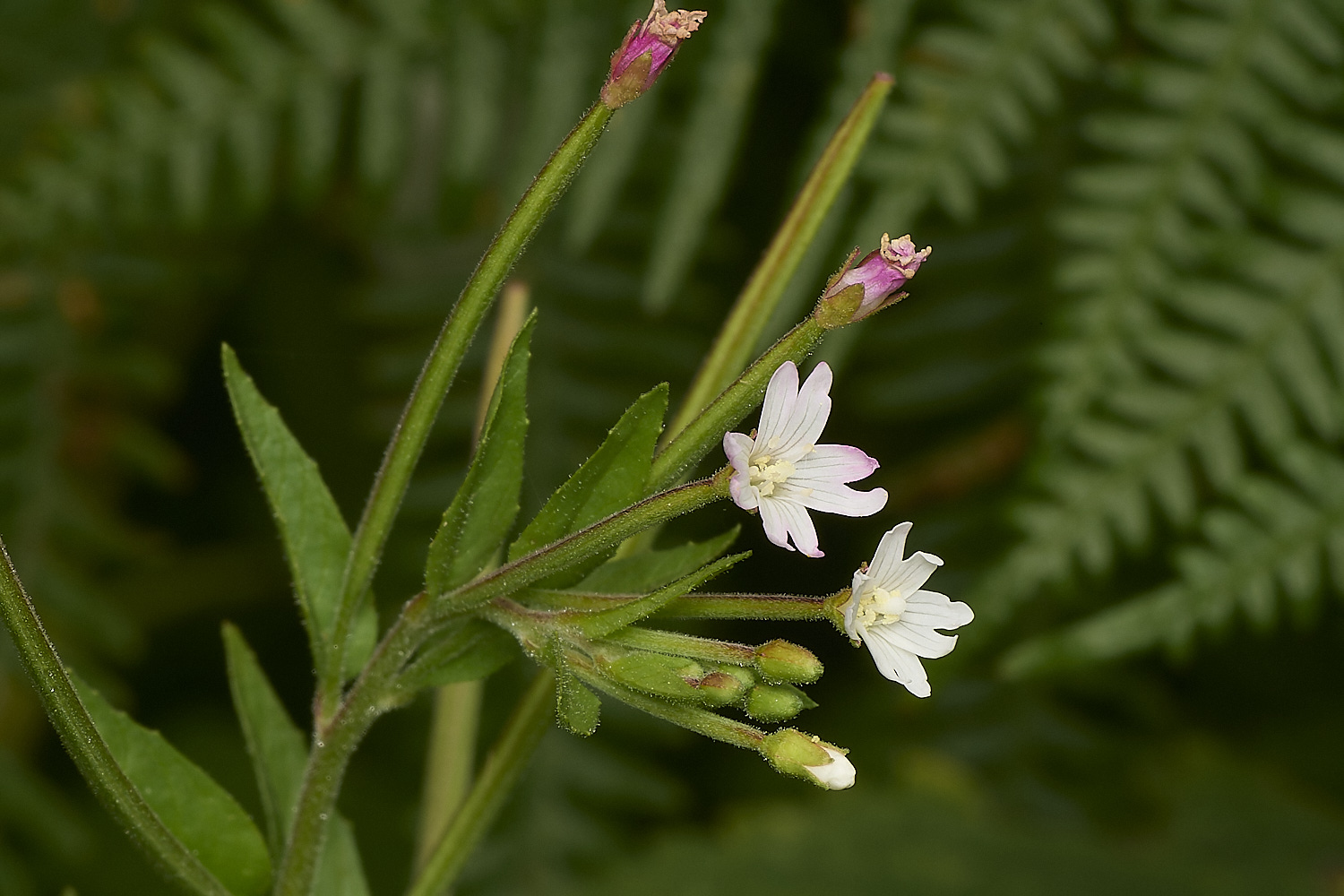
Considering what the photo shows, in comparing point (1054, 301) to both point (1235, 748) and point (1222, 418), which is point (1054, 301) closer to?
point (1222, 418)

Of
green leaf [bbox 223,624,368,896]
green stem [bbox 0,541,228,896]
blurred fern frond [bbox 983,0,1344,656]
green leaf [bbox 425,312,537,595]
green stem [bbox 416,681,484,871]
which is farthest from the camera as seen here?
blurred fern frond [bbox 983,0,1344,656]

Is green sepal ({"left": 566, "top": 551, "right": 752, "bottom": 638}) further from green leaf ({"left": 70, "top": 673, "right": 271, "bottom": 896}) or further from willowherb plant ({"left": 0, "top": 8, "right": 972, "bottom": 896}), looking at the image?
green leaf ({"left": 70, "top": 673, "right": 271, "bottom": 896})

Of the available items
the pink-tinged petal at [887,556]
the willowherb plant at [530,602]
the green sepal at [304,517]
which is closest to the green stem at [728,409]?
the willowherb plant at [530,602]

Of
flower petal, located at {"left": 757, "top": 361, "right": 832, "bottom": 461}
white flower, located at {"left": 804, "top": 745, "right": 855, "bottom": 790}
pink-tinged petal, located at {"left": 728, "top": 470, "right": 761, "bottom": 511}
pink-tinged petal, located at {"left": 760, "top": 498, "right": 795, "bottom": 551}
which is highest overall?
flower petal, located at {"left": 757, "top": 361, "right": 832, "bottom": 461}

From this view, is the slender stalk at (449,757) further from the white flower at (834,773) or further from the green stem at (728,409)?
the white flower at (834,773)

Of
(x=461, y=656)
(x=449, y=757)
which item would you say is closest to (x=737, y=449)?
(x=461, y=656)

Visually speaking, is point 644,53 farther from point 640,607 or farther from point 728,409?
point 640,607

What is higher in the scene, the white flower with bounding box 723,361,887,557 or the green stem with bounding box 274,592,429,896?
the white flower with bounding box 723,361,887,557

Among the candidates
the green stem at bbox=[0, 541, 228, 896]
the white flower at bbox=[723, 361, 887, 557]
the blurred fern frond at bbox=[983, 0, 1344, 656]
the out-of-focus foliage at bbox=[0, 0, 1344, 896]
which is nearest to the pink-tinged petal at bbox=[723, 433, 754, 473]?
the white flower at bbox=[723, 361, 887, 557]
